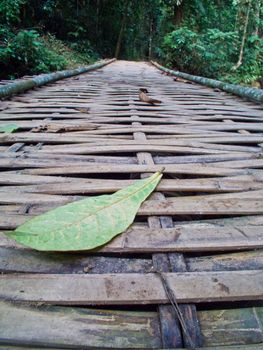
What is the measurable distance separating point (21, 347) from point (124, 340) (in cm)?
13

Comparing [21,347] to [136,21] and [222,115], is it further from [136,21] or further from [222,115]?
[136,21]

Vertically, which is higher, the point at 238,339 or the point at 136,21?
the point at 136,21

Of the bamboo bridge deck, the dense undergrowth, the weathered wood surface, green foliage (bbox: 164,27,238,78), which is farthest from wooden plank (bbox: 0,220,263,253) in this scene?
green foliage (bbox: 164,27,238,78)

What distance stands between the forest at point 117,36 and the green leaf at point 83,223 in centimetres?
543

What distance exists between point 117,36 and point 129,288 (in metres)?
14.2

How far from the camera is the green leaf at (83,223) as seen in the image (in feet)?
1.73

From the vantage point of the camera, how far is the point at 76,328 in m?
0.41

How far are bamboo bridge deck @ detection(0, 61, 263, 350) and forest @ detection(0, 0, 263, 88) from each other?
202 inches

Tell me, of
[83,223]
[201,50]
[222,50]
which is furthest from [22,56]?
[83,223]

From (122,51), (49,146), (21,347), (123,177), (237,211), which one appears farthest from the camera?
(122,51)

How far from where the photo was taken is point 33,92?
2.20 m

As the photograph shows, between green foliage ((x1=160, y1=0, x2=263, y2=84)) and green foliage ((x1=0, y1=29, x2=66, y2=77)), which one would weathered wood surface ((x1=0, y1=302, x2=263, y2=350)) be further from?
green foliage ((x1=160, y1=0, x2=263, y2=84))

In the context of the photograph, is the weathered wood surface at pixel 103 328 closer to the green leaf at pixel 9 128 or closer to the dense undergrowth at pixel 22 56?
the green leaf at pixel 9 128

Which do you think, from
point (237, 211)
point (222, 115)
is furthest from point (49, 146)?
point (222, 115)
